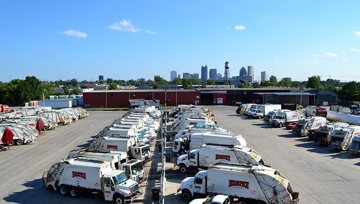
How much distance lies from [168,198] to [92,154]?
18.0 feet

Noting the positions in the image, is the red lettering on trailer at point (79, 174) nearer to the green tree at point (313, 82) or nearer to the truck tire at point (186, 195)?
the truck tire at point (186, 195)

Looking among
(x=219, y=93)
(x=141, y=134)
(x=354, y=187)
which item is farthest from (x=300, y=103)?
(x=354, y=187)

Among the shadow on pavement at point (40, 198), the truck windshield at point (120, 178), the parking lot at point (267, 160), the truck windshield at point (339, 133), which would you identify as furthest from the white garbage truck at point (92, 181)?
the truck windshield at point (339, 133)

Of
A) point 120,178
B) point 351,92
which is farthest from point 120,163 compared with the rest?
point 351,92

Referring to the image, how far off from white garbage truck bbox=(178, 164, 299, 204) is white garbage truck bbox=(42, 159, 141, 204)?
3.04m

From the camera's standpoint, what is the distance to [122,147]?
24.9 m

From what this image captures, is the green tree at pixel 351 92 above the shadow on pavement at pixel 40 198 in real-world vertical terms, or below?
above

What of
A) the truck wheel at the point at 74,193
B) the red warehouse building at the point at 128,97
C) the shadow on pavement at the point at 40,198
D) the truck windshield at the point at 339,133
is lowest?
the shadow on pavement at the point at 40,198

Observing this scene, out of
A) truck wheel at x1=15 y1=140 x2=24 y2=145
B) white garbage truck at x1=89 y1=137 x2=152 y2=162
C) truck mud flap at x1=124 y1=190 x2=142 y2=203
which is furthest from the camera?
truck wheel at x1=15 y1=140 x2=24 y2=145

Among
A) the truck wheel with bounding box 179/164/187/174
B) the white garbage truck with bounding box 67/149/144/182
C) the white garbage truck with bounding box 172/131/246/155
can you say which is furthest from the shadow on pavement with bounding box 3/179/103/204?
the white garbage truck with bounding box 172/131/246/155

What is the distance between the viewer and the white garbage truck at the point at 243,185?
15906 millimetres

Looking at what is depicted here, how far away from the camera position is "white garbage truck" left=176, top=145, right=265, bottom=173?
21.2 meters

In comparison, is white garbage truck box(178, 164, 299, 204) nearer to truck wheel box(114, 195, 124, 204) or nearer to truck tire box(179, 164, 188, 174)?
truck wheel box(114, 195, 124, 204)

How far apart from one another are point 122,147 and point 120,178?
24.2 ft
